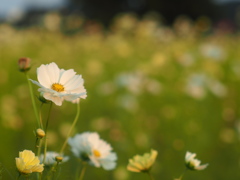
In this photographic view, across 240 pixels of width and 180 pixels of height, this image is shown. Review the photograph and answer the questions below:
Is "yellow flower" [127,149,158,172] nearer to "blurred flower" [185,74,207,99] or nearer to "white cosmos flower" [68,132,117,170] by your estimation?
"white cosmos flower" [68,132,117,170]

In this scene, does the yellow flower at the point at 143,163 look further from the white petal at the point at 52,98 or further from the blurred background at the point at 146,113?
the blurred background at the point at 146,113

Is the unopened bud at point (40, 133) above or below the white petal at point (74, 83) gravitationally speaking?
below

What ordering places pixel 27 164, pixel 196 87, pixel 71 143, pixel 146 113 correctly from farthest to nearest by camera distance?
1. pixel 146 113
2. pixel 196 87
3. pixel 71 143
4. pixel 27 164

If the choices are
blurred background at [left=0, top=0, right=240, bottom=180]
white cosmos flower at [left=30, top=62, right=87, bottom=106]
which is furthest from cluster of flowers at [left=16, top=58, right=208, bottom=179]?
blurred background at [left=0, top=0, right=240, bottom=180]

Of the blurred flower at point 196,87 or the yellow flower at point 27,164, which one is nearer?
the yellow flower at point 27,164

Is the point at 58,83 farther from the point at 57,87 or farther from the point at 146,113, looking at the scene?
the point at 146,113

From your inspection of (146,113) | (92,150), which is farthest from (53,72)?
(146,113)

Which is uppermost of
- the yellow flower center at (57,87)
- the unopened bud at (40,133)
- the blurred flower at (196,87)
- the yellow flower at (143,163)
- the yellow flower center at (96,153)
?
the yellow flower center at (57,87)

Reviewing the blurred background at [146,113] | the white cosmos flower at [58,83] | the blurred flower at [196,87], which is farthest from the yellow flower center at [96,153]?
the blurred flower at [196,87]
